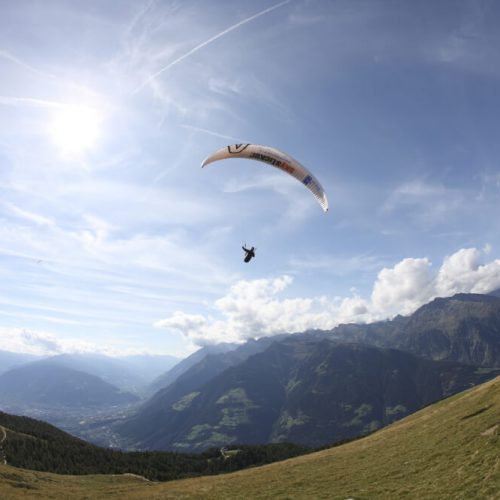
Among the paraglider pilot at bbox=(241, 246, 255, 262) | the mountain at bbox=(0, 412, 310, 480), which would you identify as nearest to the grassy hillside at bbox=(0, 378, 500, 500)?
the paraglider pilot at bbox=(241, 246, 255, 262)

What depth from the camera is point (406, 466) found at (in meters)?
33.4

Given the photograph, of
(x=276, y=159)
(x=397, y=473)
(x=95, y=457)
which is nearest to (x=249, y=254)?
(x=276, y=159)

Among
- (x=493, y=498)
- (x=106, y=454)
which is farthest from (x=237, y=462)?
(x=493, y=498)

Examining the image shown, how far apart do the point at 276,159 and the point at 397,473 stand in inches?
1182

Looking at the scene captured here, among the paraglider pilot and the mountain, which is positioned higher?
the paraglider pilot

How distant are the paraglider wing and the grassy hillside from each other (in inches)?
926

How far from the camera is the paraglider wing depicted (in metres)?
40.5

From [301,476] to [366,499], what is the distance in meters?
16.1

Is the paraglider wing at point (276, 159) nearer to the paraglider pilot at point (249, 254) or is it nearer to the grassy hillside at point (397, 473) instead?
the paraglider pilot at point (249, 254)

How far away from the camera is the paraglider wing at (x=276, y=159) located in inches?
1594

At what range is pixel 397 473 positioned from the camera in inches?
1262

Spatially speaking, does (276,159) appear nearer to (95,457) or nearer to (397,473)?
(397,473)

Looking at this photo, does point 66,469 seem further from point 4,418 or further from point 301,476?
point 301,476

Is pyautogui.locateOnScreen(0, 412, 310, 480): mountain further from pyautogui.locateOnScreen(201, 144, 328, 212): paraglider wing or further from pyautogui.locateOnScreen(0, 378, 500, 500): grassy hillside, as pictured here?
pyautogui.locateOnScreen(201, 144, 328, 212): paraglider wing
